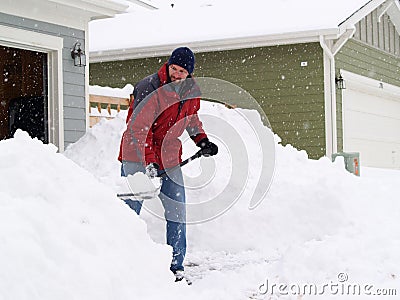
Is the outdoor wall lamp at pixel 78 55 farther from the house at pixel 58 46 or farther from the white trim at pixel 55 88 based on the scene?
the white trim at pixel 55 88

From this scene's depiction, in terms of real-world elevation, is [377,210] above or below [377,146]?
below

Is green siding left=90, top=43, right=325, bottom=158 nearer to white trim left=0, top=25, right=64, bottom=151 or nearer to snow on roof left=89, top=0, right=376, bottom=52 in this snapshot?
snow on roof left=89, top=0, right=376, bottom=52

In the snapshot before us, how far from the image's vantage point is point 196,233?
675 cm

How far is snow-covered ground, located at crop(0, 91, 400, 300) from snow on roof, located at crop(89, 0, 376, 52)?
5.15 meters

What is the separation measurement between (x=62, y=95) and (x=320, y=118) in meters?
5.92

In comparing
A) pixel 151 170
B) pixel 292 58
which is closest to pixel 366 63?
pixel 292 58

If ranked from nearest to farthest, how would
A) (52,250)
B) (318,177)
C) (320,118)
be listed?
(52,250) → (318,177) → (320,118)

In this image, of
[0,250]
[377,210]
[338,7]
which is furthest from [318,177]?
[338,7]

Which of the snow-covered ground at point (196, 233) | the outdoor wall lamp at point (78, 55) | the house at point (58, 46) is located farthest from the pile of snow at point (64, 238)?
the outdoor wall lamp at point (78, 55)

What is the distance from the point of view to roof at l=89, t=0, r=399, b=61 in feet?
41.8

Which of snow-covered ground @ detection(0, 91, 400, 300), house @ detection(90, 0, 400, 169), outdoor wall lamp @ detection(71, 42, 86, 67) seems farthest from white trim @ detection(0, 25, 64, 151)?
house @ detection(90, 0, 400, 169)

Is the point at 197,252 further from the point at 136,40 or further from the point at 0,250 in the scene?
the point at 136,40

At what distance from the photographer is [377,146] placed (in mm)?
16062

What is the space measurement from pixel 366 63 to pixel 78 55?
8446 mm
